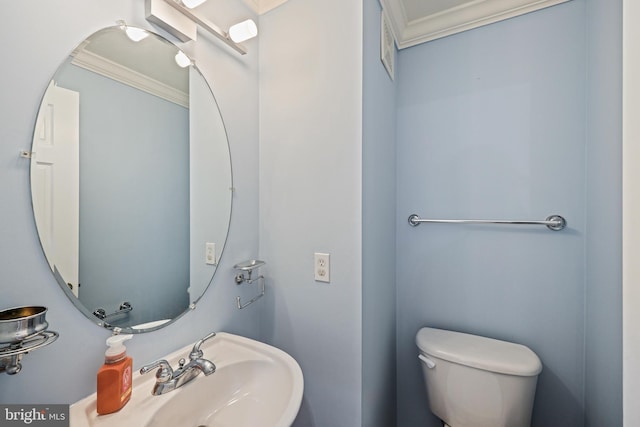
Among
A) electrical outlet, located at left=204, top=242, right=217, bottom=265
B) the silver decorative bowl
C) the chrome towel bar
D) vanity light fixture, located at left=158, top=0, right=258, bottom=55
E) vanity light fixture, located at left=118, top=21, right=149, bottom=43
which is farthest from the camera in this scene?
the chrome towel bar

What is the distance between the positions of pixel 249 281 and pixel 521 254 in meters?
1.32

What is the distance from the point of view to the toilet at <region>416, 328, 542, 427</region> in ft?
3.40

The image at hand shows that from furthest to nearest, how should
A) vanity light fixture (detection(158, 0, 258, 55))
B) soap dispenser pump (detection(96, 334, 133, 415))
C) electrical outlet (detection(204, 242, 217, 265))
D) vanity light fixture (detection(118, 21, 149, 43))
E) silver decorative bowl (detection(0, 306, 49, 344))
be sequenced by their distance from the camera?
1. electrical outlet (detection(204, 242, 217, 265))
2. vanity light fixture (detection(158, 0, 258, 55))
3. vanity light fixture (detection(118, 21, 149, 43))
4. soap dispenser pump (detection(96, 334, 133, 415))
5. silver decorative bowl (detection(0, 306, 49, 344))

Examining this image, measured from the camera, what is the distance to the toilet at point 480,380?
3.40ft

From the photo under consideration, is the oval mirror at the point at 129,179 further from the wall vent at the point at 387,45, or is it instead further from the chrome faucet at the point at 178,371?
the wall vent at the point at 387,45

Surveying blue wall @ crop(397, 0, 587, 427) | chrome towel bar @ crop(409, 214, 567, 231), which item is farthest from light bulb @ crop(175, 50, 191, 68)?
chrome towel bar @ crop(409, 214, 567, 231)

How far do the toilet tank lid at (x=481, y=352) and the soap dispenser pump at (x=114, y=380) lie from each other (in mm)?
1153

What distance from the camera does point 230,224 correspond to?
3.63 ft

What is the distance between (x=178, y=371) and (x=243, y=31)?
4.11 feet

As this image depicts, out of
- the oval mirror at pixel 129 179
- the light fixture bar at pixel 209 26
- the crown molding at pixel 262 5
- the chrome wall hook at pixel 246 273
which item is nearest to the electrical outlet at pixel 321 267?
the chrome wall hook at pixel 246 273

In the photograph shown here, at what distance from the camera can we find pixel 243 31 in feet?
3.39

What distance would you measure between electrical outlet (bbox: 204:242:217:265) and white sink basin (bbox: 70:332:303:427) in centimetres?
29

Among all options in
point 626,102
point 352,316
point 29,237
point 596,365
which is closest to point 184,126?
point 29,237

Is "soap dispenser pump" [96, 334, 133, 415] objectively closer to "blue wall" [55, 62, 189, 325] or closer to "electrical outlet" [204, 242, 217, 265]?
"blue wall" [55, 62, 189, 325]
